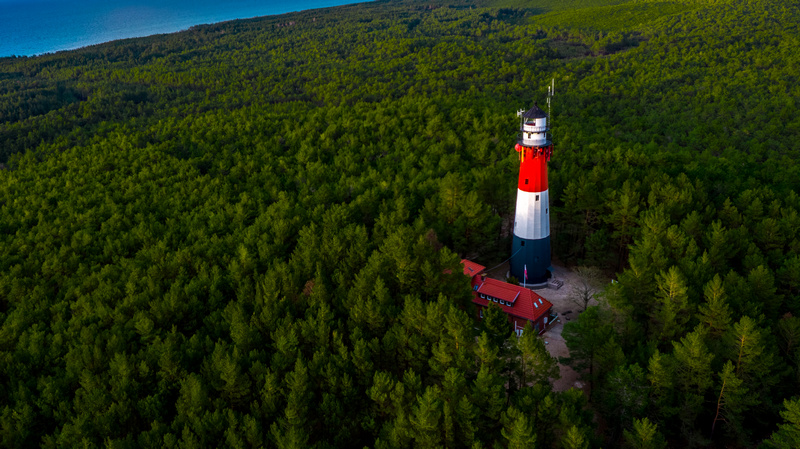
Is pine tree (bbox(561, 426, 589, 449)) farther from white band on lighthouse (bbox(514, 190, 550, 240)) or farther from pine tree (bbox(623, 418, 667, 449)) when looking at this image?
white band on lighthouse (bbox(514, 190, 550, 240))

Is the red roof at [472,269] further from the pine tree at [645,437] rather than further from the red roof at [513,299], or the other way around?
the pine tree at [645,437]

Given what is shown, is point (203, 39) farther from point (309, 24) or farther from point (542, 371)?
point (542, 371)

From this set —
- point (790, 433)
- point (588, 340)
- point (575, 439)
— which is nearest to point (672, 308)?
point (588, 340)

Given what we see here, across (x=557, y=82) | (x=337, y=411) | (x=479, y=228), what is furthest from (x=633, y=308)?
(x=557, y=82)

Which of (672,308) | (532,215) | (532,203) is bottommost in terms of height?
(672,308)

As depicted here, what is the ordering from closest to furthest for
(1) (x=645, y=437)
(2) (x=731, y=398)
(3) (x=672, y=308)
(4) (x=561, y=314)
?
1. (1) (x=645, y=437)
2. (2) (x=731, y=398)
3. (3) (x=672, y=308)
4. (4) (x=561, y=314)

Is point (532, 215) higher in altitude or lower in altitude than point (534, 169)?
lower

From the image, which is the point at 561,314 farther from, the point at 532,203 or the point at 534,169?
the point at 534,169

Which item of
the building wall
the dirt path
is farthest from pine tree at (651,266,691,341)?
the building wall
